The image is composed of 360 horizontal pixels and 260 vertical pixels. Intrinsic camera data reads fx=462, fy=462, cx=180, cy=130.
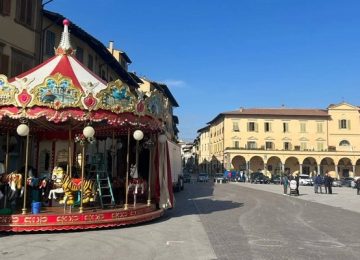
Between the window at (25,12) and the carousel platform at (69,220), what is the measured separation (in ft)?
31.3

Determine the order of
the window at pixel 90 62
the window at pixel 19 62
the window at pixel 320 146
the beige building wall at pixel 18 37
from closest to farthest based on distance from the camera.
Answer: the beige building wall at pixel 18 37 < the window at pixel 19 62 < the window at pixel 90 62 < the window at pixel 320 146

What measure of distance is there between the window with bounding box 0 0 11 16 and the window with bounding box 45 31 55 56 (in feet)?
13.0

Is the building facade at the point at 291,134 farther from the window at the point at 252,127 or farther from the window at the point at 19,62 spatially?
the window at the point at 19,62

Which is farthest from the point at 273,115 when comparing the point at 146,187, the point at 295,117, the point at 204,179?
the point at 146,187

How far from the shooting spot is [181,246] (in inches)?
431

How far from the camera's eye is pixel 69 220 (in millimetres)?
12961

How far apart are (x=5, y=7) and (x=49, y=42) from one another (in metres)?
4.55

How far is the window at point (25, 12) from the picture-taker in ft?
65.2

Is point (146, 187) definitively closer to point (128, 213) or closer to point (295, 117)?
point (128, 213)

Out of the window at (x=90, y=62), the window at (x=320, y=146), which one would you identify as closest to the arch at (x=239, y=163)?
the window at (x=320, y=146)

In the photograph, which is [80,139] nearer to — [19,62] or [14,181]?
[14,181]

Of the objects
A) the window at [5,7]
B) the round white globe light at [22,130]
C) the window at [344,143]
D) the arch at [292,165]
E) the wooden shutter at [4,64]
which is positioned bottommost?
the round white globe light at [22,130]

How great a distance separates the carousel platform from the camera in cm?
1254

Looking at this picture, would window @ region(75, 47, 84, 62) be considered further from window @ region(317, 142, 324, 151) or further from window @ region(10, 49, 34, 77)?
window @ region(317, 142, 324, 151)
